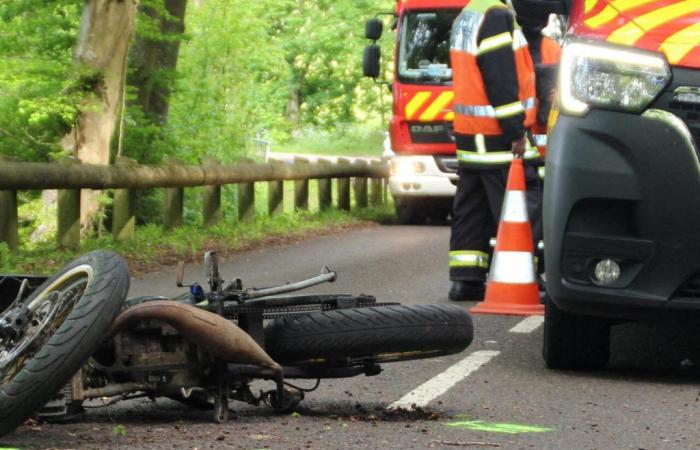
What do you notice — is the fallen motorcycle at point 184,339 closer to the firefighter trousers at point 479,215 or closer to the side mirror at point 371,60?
the firefighter trousers at point 479,215

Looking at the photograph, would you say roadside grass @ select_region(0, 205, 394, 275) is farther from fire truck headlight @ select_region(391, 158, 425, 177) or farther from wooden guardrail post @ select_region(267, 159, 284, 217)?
fire truck headlight @ select_region(391, 158, 425, 177)

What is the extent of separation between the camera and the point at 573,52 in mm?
6926

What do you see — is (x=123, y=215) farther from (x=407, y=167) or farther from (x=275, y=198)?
(x=407, y=167)

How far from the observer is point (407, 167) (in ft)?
68.8

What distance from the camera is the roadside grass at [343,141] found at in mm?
58156

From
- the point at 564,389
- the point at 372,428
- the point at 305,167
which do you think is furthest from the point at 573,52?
the point at 305,167

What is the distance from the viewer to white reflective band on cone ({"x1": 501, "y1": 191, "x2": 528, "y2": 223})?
9977 mm

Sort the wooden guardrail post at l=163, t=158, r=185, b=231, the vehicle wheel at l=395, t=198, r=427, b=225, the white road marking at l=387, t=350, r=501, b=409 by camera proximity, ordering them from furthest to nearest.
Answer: the vehicle wheel at l=395, t=198, r=427, b=225, the wooden guardrail post at l=163, t=158, r=185, b=231, the white road marking at l=387, t=350, r=501, b=409

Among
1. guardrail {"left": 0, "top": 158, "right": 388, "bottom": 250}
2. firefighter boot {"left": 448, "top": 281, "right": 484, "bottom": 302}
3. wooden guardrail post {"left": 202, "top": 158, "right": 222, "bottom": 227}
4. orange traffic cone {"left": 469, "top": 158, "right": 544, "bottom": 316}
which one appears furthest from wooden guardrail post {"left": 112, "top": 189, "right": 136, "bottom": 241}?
orange traffic cone {"left": 469, "top": 158, "right": 544, "bottom": 316}

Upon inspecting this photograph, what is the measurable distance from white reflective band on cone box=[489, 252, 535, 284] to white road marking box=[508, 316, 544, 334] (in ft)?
0.84

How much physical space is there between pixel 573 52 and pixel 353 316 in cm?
168

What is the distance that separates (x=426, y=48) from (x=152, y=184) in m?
6.17

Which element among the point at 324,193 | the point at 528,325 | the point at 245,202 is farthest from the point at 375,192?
the point at 528,325

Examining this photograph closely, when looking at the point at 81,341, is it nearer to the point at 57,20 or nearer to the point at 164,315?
the point at 164,315
